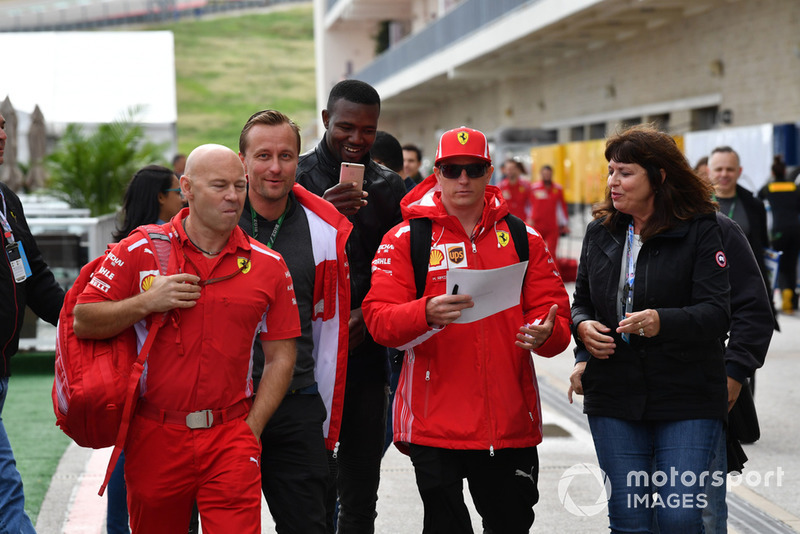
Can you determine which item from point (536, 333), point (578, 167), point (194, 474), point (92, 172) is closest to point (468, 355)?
point (536, 333)

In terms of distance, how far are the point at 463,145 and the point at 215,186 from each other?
111 cm

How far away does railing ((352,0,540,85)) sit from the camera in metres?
27.3

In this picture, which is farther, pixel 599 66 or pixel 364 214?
pixel 599 66

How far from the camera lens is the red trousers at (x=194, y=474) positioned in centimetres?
358

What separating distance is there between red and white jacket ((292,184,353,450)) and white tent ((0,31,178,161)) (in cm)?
2129

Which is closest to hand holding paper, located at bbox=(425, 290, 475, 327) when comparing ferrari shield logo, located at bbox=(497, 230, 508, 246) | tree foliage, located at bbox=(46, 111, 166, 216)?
ferrari shield logo, located at bbox=(497, 230, 508, 246)

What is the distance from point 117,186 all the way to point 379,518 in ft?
37.9

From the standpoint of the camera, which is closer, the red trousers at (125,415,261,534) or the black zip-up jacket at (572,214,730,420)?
the red trousers at (125,415,261,534)

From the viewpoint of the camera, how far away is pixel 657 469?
411 centimetres

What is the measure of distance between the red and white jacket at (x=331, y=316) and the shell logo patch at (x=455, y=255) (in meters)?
0.44

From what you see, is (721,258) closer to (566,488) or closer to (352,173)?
(352,173)

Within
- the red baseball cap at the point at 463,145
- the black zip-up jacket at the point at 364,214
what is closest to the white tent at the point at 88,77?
the black zip-up jacket at the point at 364,214

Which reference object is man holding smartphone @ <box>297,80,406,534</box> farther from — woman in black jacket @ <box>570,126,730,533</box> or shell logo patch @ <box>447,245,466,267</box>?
woman in black jacket @ <box>570,126,730,533</box>

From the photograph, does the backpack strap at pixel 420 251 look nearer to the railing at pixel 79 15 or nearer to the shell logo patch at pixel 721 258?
the shell logo patch at pixel 721 258
